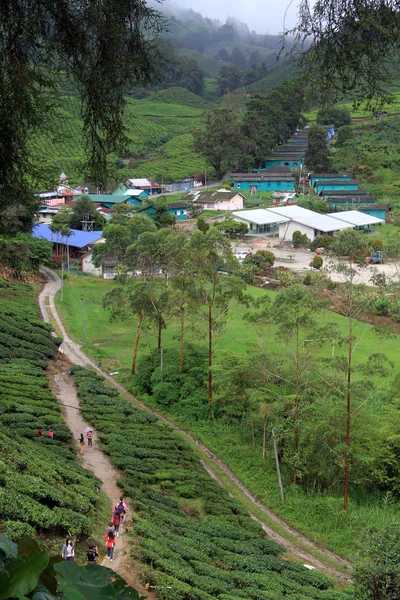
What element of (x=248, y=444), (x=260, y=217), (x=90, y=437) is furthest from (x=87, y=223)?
(x=90, y=437)

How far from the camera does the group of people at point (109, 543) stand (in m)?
10.8

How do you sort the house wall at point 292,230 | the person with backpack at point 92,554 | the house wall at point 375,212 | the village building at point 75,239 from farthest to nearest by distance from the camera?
1. the house wall at point 375,212
2. the house wall at point 292,230
3. the village building at point 75,239
4. the person with backpack at point 92,554

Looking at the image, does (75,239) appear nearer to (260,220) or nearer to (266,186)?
(260,220)

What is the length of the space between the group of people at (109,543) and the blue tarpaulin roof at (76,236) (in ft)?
108

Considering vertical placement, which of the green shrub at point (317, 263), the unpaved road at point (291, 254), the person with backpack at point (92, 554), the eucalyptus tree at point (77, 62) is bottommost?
the unpaved road at point (291, 254)

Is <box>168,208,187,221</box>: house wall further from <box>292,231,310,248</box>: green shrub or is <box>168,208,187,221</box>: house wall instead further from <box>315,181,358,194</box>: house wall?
<box>315,181,358,194</box>: house wall

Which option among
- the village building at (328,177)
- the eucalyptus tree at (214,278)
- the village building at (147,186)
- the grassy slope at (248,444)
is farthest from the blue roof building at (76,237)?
the village building at (328,177)

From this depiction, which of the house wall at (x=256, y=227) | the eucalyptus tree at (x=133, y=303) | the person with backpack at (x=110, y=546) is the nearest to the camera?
the person with backpack at (x=110, y=546)

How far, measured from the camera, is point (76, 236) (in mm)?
47031

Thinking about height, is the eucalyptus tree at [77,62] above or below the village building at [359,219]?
above

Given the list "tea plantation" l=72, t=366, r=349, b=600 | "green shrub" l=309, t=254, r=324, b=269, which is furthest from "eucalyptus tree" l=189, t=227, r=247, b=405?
"green shrub" l=309, t=254, r=324, b=269

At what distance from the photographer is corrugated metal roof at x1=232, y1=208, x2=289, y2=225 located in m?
55.5

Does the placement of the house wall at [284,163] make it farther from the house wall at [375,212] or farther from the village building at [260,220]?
the village building at [260,220]

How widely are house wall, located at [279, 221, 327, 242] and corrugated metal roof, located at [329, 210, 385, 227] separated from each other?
416 cm
